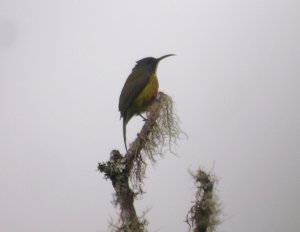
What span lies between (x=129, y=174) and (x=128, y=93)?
152 centimetres

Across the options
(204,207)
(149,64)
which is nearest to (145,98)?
(149,64)

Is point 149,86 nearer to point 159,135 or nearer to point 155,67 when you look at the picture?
point 155,67

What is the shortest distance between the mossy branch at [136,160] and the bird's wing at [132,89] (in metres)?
0.59

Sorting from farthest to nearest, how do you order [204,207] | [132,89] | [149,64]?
[149,64], [132,89], [204,207]

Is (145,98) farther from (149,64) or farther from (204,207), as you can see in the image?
(204,207)

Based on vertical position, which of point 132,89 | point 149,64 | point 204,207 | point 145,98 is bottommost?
point 204,207

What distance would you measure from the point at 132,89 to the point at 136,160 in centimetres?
138

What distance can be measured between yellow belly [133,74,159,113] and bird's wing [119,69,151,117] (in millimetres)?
41

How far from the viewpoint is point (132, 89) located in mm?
4500

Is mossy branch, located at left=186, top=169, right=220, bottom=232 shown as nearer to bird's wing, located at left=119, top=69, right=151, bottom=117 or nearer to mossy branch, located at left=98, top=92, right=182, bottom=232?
mossy branch, located at left=98, top=92, right=182, bottom=232

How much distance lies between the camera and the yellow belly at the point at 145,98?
4359 mm

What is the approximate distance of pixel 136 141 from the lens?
3303 millimetres

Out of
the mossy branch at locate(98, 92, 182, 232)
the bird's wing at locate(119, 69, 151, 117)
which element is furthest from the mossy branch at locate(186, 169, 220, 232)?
the bird's wing at locate(119, 69, 151, 117)

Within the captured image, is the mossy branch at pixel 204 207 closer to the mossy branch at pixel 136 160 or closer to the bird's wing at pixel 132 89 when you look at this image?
the mossy branch at pixel 136 160
